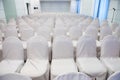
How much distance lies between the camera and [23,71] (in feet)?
6.42

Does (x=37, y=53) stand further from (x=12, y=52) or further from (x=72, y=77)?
(x=72, y=77)

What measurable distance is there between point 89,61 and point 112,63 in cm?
43

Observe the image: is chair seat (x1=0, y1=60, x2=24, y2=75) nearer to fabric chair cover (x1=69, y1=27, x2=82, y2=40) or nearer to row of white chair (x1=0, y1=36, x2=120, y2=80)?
row of white chair (x1=0, y1=36, x2=120, y2=80)

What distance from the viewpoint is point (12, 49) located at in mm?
2318

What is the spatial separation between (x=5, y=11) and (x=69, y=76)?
674cm

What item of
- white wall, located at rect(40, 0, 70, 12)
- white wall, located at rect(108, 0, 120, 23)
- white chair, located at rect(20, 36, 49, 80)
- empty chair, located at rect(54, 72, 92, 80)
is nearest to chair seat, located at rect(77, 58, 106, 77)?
white chair, located at rect(20, 36, 49, 80)

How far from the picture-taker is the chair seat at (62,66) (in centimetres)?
194

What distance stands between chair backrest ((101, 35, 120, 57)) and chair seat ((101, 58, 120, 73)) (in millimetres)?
128

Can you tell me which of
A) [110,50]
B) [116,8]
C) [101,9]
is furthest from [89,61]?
[101,9]

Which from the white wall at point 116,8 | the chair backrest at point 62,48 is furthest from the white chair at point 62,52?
the white wall at point 116,8

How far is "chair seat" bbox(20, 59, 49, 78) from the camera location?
191 centimetres

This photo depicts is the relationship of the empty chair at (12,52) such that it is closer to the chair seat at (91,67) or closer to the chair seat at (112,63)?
the chair seat at (91,67)

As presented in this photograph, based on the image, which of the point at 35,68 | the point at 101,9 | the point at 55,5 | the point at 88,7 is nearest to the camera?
the point at 35,68

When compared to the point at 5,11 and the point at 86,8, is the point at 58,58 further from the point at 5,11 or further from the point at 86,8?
the point at 86,8
